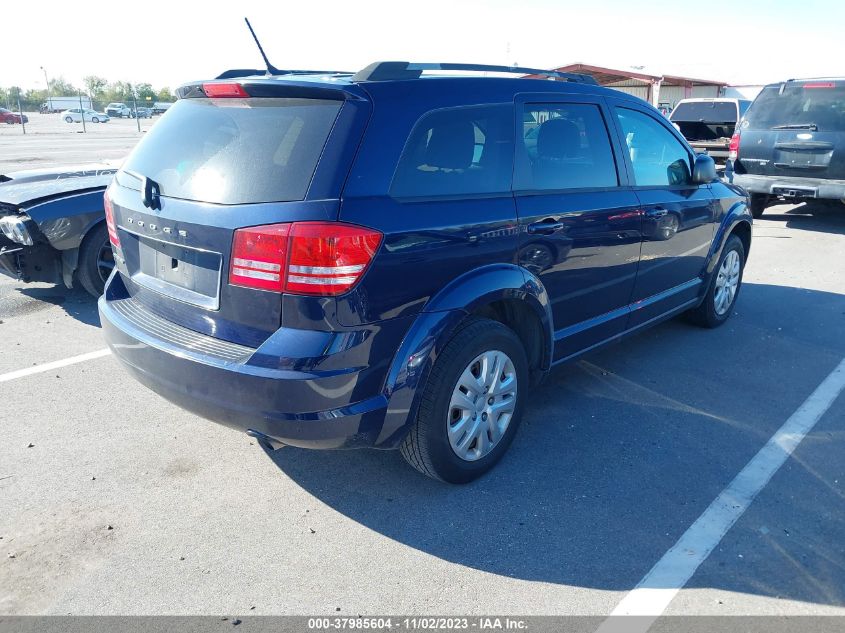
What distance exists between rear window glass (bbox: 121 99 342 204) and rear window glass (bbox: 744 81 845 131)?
29.5 ft

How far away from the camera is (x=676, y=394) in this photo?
442 cm

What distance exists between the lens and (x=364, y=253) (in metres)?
2.64

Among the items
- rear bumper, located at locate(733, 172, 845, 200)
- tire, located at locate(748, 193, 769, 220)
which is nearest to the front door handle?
rear bumper, located at locate(733, 172, 845, 200)

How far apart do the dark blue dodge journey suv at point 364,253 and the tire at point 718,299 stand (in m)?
1.93

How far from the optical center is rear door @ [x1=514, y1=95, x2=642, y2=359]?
348 centimetres

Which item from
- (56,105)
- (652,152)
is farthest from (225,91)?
(56,105)

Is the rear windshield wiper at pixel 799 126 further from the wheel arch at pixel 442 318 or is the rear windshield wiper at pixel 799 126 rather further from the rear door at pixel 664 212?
the wheel arch at pixel 442 318

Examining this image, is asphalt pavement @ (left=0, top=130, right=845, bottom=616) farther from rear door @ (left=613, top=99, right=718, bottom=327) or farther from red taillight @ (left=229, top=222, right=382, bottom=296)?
red taillight @ (left=229, top=222, right=382, bottom=296)

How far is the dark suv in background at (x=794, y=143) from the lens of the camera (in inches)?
366

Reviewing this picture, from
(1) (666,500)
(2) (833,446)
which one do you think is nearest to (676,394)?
(2) (833,446)

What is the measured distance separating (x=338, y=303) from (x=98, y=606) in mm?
1422

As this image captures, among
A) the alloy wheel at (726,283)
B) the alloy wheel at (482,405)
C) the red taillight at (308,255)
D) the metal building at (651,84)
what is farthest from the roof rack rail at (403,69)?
the metal building at (651,84)

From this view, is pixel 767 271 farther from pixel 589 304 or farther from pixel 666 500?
pixel 666 500

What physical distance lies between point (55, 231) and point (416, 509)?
389 cm
